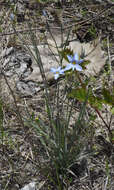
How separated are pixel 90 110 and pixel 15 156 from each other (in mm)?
644

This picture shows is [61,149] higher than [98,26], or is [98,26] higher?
[98,26]

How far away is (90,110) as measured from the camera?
1927 mm

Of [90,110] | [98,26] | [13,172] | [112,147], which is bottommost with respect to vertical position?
[13,172]

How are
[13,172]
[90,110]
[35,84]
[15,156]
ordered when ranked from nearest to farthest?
1. [13,172]
2. [15,156]
3. [90,110]
4. [35,84]

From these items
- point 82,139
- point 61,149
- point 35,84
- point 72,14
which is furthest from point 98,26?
point 61,149

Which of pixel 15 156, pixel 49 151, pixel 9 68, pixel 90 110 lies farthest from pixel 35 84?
pixel 49 151

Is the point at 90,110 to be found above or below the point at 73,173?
above

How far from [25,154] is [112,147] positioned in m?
0.59

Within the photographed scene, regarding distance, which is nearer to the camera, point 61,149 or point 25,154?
point 61,149

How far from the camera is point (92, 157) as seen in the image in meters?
1.60

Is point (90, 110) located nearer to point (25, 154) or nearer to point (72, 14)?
point (25, 154)

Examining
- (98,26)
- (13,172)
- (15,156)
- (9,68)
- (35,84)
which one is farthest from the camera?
(98,26)

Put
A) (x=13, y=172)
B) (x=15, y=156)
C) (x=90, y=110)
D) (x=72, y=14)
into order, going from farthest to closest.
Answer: (x=72, y=14)
(x=90, y=110)
(x=15, y=156)
(x=13, y=172)

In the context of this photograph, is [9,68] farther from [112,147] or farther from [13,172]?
[112,147]
